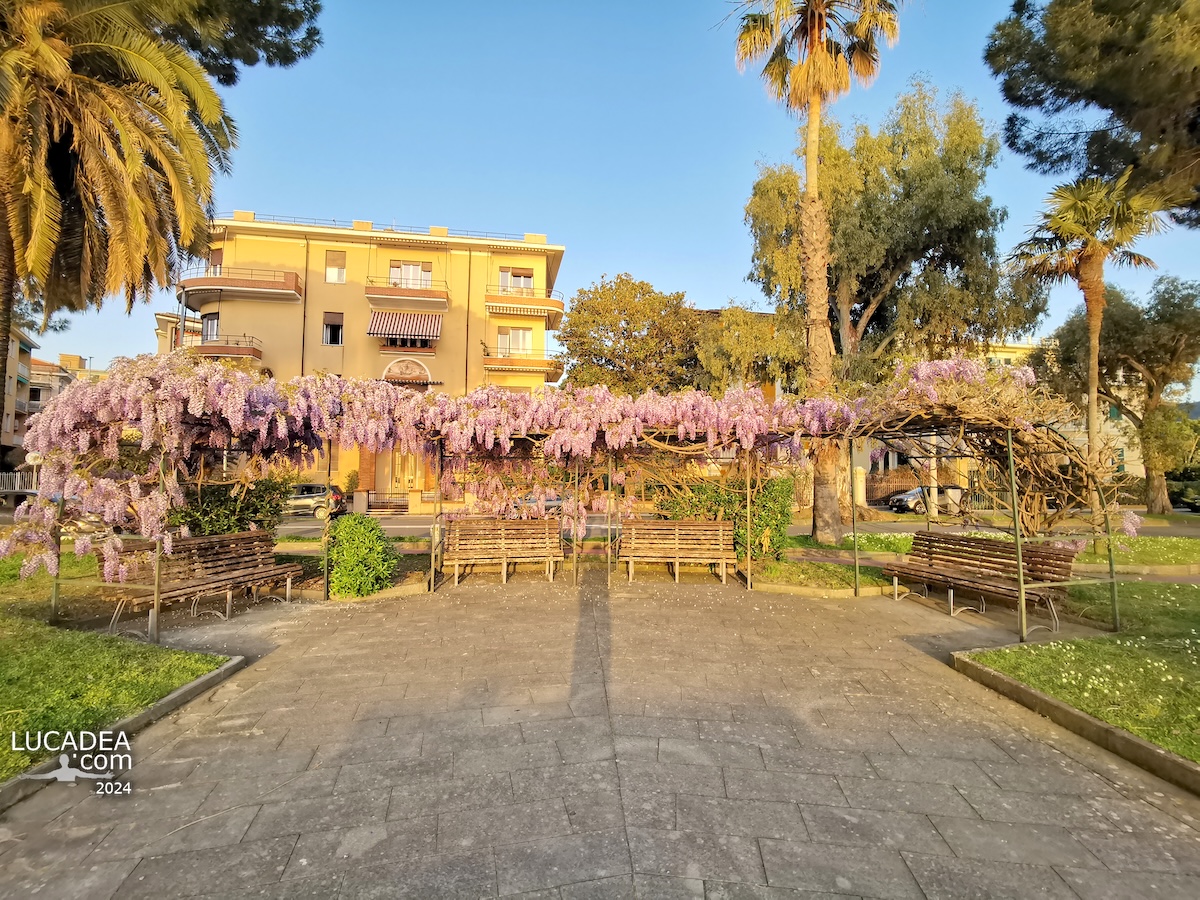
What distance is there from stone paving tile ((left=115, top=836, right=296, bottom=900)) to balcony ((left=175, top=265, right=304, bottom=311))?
32.4 meters

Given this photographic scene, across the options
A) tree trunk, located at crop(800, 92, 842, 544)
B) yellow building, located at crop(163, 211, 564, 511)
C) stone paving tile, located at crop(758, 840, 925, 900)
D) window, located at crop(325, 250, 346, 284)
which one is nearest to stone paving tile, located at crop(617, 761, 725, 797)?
stone paving tile, located at crop(758, 840, 925, 900)

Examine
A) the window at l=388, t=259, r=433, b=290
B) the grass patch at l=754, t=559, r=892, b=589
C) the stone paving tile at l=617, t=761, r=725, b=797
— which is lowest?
the stone paving tile at l=617, t=761, r=725, b=797

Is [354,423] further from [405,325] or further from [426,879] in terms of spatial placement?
[405,325]

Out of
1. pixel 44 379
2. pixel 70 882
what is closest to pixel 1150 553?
pixel 70 882

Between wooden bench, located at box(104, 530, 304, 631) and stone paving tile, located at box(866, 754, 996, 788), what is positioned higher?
wooden bench, located at box(104, 530, 304, 631)

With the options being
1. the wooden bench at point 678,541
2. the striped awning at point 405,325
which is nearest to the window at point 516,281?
the striped awning at point 405,325

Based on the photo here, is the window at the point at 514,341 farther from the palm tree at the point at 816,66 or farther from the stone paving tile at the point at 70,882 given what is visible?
the stone paving tile at the point at 70,882

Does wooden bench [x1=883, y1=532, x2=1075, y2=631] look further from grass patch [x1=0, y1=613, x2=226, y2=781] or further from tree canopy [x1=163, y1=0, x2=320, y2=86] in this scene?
tree canopy [x1=163, y1=0, x2=320, y2=86]

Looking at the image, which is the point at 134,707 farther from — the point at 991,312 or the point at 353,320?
the point at 353,320

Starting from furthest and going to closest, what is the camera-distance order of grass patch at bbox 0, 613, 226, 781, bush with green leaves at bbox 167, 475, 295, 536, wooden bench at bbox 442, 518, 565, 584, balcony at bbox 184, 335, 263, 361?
1. balcony at bbox 184, 335, 263, 361
2. wooden bench at bbox 442, 518, 565, 584
3. bush with green leaves at bbox 167, 475, 295, 536
4. grass patch at bbox 0, 613, 226, 781

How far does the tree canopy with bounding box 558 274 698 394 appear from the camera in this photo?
25.6 m

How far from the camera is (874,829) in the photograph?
3191 millimetres

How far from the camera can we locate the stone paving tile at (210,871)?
272 cm

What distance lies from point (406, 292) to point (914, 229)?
77.4 ft
